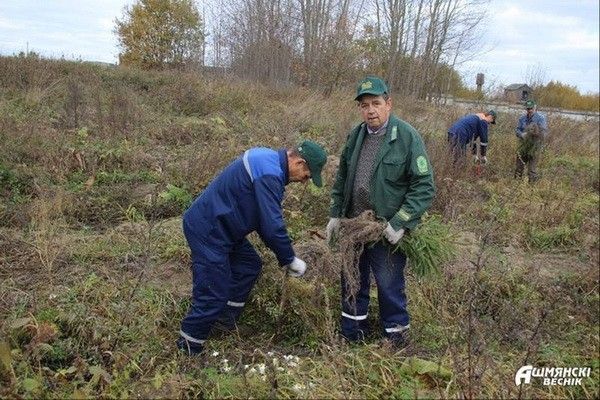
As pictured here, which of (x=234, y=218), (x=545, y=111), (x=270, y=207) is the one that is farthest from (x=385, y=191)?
(x=545, y=111)

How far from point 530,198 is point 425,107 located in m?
12.3

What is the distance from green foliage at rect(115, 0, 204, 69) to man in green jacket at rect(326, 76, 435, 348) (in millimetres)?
20353

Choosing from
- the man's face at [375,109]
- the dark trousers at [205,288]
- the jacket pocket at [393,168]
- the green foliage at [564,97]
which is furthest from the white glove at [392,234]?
the green foliage at [564,97]

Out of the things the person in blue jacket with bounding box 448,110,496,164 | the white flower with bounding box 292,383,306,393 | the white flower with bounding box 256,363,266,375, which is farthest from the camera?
the person in blue jacket with bounding box 448,110,496,164

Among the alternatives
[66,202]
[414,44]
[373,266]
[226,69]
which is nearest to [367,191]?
[373,266]

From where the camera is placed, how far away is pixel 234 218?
11.6ft

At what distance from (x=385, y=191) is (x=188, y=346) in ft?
5.98

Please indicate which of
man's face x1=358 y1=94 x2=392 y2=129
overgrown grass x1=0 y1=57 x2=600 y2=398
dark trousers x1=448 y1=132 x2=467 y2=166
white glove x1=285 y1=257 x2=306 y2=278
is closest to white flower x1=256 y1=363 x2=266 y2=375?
overgrown grass x1=0 y1=57 x2=600 y2=398

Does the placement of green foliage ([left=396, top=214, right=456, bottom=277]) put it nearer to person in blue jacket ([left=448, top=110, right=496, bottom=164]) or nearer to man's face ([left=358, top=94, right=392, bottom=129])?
man's face ([left=358, top=94, right=392, bottom=129])

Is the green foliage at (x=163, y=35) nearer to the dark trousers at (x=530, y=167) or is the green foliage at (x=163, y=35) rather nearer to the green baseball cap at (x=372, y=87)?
the dark trousers at (x=530, y=167)

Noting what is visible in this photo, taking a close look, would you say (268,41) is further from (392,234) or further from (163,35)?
(392,234)

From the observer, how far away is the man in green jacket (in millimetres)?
3438

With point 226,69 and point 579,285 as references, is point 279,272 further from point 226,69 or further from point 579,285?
point 226,69

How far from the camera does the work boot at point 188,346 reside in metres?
3.64
